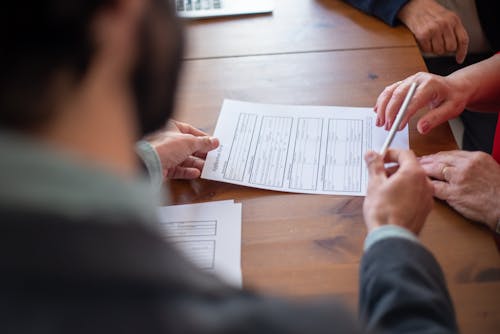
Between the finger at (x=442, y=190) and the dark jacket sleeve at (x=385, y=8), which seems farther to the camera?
the dark jacket sleeve at (x=385, y=8)

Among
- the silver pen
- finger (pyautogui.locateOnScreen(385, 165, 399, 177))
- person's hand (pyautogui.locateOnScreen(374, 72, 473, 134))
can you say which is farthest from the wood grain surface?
finger (pyautogui.locateOnScreen(385, 165, 399, 177))

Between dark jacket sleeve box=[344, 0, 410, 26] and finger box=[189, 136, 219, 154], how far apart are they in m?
0.53

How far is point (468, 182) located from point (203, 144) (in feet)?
1.41

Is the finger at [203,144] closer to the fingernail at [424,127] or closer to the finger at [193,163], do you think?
the finger at [193,163]

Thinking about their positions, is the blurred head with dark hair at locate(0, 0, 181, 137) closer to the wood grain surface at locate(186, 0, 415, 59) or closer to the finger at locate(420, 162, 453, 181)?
the finger at locate(420, 162, 453, 181)

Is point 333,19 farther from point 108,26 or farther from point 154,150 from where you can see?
point 108,26

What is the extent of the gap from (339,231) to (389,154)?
0.44ft

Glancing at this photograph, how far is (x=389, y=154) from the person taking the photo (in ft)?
2.59

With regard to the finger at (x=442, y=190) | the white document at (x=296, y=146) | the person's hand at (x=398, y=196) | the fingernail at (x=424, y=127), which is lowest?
the white document at (x=296, y=146)

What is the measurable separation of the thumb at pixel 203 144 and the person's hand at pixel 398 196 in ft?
0.93

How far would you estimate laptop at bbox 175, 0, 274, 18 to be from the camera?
1265mm

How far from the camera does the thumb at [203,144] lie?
2.98 feet

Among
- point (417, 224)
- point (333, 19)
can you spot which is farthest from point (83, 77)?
point (333, 19)

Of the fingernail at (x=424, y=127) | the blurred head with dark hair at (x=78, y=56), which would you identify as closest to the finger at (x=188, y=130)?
the fingernail at (x=424, y=127)
